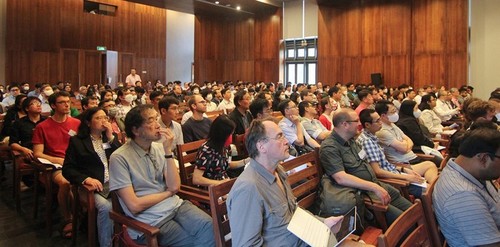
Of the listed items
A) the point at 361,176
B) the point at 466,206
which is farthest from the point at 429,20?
the point at 466,206

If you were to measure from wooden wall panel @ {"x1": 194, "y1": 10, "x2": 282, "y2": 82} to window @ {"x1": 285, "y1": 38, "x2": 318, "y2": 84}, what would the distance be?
0.55 metres

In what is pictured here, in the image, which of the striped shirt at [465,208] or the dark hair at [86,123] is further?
the dark hair at [86,123]

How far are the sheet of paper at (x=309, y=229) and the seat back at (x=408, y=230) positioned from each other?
31cm

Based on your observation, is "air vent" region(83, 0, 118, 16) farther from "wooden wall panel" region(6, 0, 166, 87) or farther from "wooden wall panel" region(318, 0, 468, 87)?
"wooden wall panel" region(318, 0, 468, 87)

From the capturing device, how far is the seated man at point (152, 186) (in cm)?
234

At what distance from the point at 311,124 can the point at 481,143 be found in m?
2.77

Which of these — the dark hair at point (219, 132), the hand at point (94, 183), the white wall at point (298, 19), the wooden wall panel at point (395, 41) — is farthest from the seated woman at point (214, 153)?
the white wall at point (298, 19)

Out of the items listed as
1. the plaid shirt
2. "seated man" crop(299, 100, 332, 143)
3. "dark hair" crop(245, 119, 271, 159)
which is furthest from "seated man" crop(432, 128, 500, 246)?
"seated man" crop(299, 100, 332, 143)

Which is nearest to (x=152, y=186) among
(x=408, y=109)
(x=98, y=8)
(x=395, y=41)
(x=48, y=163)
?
(x=48, y=163)

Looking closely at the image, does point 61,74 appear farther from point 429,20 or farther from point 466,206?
point 466,206

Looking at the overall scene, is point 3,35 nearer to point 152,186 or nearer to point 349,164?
point 152,186

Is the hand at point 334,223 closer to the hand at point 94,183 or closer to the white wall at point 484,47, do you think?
the hand at point 94,183

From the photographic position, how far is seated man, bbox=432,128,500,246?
1.81 meters

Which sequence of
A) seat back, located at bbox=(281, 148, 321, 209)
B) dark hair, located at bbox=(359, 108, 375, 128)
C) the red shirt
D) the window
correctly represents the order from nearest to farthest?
seat back, located at bbox=(281, 148, 321, 209)
dark hair, located at bbox=(359, 108, 375, 128)
the red shirt
the window
